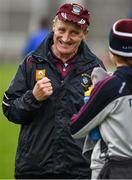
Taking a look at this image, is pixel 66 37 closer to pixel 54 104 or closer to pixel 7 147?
pixel 54 104

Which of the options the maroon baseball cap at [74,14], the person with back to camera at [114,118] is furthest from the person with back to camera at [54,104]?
the person with back to camera at [114,118]

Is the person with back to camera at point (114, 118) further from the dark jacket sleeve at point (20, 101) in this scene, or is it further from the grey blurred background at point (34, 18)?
the grey blurred background at point (34, 18)

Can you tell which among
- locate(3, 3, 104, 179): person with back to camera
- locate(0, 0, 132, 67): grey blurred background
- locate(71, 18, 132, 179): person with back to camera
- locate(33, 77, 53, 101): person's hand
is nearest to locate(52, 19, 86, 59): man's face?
locate(3, 3, 104, 179): person with back to camera

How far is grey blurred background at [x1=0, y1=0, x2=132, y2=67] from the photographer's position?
46.9 metres

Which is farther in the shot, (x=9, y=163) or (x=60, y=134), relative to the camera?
(x=9, y=163)

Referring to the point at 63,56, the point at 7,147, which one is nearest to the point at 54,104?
the point at 63,56

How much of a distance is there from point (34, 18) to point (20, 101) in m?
41.6

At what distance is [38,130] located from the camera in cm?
786

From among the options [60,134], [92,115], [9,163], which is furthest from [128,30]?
[9,163]

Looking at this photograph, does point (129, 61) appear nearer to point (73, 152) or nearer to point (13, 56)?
point (73, 152)

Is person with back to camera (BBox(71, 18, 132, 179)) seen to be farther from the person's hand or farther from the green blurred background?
the green blurred background

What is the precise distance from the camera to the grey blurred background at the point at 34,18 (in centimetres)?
4691

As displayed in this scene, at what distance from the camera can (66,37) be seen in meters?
7.86

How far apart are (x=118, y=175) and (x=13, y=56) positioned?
39517mm
